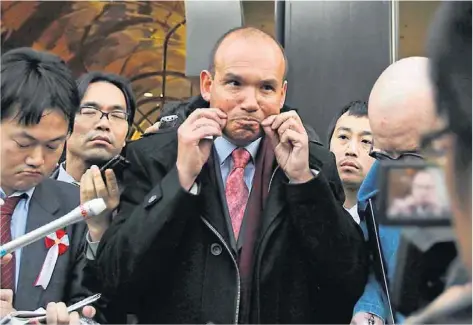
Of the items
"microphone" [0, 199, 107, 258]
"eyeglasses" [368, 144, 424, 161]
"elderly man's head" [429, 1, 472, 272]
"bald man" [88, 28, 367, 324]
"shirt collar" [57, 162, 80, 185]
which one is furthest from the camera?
"shirt collar" [57, 162, 80, 185]

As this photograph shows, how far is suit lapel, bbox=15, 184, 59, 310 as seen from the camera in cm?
135

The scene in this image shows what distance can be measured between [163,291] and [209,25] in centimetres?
146

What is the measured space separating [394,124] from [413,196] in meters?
0.35

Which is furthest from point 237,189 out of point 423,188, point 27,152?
point 423,188

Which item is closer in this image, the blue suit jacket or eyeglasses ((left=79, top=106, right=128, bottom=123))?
the blue suit jacket

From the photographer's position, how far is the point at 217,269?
124 centimetres

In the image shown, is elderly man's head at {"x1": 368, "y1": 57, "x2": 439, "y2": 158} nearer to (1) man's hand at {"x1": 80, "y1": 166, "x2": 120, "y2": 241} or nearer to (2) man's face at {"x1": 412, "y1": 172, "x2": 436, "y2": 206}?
(2) man's face at {"x1": 412, "y1": 172, "x2": 436, "y2": 206}

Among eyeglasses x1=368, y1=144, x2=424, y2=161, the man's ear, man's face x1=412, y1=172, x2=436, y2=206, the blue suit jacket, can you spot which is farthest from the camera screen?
the man's ear

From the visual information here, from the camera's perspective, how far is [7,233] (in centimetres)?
140

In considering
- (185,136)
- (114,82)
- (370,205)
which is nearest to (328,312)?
(370,205)

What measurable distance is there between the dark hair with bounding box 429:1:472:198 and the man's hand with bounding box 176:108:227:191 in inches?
23.6

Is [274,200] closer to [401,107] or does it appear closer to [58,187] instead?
[401,107]

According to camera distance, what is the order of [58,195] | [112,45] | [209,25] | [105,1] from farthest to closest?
[112,45] → [105,1] → [209,25] → [58,195]

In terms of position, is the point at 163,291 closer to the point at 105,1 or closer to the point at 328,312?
the point at 328,312
